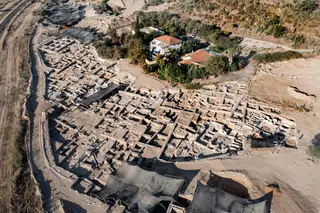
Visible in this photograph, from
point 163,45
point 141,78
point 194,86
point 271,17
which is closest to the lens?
point 194,86

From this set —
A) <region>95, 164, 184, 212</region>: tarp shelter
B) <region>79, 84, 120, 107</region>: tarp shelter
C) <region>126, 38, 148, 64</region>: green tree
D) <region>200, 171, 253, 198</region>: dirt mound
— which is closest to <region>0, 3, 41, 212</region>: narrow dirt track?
<region>79, 84, 120, 107</region>: tarp shelter

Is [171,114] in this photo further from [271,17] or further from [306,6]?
[306,6]

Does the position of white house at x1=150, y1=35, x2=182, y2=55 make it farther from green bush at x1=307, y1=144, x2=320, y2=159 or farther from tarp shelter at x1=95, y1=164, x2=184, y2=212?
green bush at x1=307, y1=144, x2=320, y2=159

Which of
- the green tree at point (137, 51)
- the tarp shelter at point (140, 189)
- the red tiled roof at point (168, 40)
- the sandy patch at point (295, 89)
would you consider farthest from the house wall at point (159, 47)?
the tarp shelter at point (140, 189)

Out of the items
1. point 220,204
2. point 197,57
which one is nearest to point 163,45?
point 197,57

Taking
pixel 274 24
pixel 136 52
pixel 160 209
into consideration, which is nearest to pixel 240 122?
pixel 160 209

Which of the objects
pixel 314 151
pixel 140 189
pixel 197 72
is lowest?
pixel 140 189

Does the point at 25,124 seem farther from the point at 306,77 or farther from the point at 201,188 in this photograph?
the point at 306,77

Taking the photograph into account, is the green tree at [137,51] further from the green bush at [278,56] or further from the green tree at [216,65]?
the green bush at [278,56]
